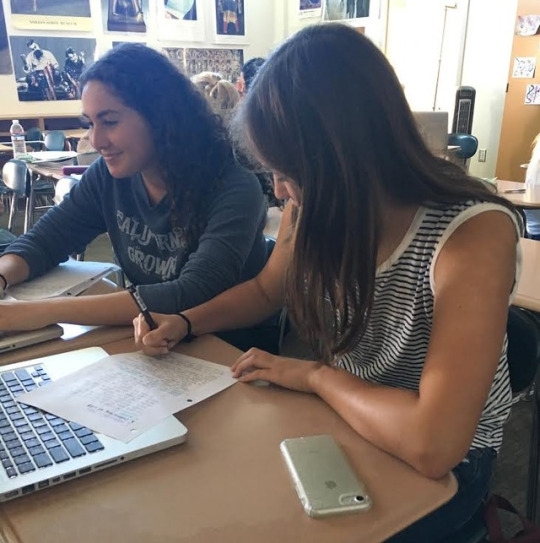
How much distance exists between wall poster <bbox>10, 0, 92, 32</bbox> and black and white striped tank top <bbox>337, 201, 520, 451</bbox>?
535cm

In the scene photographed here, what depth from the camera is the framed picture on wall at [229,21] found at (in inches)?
239

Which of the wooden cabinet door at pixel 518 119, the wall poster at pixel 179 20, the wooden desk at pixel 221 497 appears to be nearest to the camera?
the wooden desk at pixel 221 497

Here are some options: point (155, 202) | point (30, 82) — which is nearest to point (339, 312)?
point (155, 202)

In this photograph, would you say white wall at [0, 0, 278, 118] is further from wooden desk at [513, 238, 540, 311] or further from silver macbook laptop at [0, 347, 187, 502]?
silver macbook laptop at [0, 347, 187, 502]

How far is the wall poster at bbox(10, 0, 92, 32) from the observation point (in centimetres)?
513

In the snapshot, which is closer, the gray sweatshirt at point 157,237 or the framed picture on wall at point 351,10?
the gray sweatshirt at point 157,237

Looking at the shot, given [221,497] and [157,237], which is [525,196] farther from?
[221,497]

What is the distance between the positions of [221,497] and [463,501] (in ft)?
1.15

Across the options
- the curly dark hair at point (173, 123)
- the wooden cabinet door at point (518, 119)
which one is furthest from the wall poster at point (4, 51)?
the curly dark hair at point (173, 123)

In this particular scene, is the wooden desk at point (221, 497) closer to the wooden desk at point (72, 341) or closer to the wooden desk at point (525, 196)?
the wooden desk at point (72, 341)

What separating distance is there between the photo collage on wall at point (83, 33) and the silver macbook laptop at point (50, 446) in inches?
Answer: 178

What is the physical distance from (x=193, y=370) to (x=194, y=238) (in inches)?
18.1

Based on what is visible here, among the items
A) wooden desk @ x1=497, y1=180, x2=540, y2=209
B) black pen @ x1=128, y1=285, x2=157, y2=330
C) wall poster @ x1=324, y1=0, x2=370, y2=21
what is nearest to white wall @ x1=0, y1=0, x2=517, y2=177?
wall poster @ x1=324, y1=0, x2=370, y2=21

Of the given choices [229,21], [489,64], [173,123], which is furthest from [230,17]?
[173,123]
